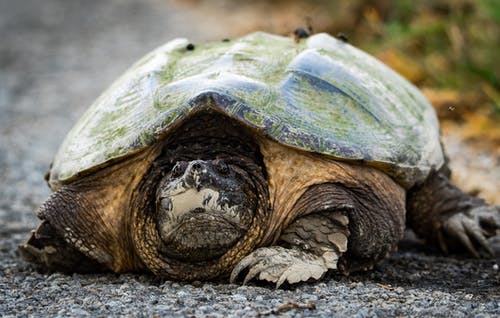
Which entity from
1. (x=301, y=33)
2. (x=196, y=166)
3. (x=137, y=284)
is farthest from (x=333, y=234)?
(x=301, y=33)

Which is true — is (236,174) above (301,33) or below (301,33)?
below

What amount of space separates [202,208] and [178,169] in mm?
172

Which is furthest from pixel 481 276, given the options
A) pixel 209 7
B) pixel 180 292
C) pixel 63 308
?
pixel 209 7

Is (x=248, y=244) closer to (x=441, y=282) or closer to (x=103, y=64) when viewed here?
(x=441, y=282)

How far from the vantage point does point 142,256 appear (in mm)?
3365

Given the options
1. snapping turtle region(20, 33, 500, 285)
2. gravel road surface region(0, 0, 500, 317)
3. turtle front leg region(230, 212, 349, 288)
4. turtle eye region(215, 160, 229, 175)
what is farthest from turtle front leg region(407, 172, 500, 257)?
turtle eye region(215, 160, 229, 175)

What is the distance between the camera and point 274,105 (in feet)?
11.2

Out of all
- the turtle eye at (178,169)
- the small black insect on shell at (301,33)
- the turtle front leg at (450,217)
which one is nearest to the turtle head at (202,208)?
the turtle eye at (178,169)

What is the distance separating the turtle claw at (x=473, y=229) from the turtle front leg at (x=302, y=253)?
0.99 meters

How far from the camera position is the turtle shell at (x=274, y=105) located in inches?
132

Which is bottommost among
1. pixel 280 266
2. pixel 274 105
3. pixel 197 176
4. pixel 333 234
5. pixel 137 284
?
pixel 137 284

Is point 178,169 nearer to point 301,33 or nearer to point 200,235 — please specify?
point 200,235

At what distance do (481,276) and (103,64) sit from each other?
866 centimetres

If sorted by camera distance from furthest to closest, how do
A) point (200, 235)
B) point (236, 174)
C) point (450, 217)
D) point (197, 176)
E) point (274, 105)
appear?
point (450, 217) < point (274, 105) < point (236, 174) < point (200, 235) < point (197, 176)
